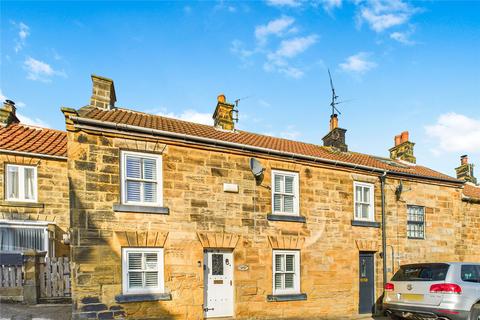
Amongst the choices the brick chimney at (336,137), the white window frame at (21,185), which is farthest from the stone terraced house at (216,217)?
the brick chimney at (336,137)

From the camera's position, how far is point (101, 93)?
10641 mm

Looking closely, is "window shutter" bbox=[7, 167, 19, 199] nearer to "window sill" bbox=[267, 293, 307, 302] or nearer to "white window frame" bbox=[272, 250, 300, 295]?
"white window frame" bbox=[272, 250, 300, 295]

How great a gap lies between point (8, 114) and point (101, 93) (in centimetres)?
642

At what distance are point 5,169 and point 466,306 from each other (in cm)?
1519

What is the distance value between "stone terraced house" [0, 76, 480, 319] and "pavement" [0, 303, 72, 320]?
3.53 feet

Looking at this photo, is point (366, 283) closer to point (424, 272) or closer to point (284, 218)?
point (424, 272)

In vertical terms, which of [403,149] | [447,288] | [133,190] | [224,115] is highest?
[224,115]

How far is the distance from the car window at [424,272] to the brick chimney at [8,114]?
15.9 meters

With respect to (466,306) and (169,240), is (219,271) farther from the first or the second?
(466,306)

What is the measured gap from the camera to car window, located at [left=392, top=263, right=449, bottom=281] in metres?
8.22

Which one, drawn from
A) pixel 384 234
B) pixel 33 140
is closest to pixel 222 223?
pixel 384 234

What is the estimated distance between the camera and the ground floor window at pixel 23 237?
1216 cm

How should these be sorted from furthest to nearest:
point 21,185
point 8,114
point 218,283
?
1. point 8,114
2. point 21,185
3. point 218,283

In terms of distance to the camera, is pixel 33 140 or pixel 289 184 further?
pixel 33 140
